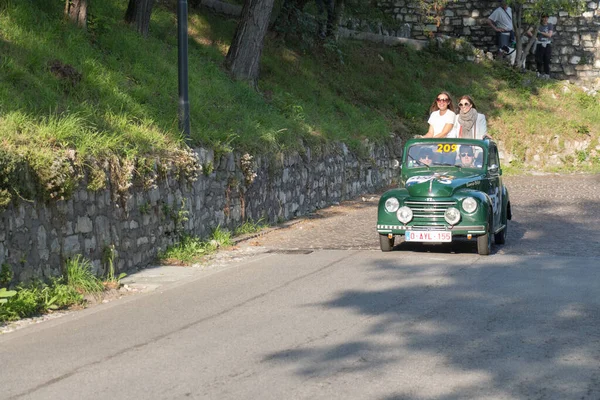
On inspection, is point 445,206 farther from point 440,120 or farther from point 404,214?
point 440,120

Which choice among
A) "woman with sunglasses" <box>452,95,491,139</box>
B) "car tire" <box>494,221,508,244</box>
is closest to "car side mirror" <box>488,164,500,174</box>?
"car tire" <box>494,221,508,244</box>

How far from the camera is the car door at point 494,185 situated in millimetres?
13508

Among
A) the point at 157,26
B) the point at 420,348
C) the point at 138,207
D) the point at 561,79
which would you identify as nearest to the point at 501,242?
the point at 138,207

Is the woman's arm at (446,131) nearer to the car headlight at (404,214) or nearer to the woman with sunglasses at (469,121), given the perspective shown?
the woman with sunglasses at (469,121)

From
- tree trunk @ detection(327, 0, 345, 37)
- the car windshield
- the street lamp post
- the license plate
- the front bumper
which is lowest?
the license plate

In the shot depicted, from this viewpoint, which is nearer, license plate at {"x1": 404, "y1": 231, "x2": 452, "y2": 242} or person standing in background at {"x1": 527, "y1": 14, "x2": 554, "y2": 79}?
license plate at {"x1": 404, "y1": 231, "x2": 452, "y2": 242}

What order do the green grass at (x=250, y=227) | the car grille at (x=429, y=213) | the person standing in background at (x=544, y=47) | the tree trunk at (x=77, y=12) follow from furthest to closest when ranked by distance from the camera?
1. the person standing in background at (x=544, y=47)
2. the tree trunk at (x=77, y=12)
3. the green grass at (x=250, y=227)
4. the car grille at (x=429, y=213)

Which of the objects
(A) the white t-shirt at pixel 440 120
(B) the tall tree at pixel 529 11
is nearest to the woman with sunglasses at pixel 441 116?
(A) the white t-shirt at pixel 440 120

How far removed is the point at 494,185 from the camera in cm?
1409

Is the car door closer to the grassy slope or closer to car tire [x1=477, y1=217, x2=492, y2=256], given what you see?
car tire [x1=477, y1=217, x2=492, y2=256]

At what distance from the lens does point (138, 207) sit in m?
12.0

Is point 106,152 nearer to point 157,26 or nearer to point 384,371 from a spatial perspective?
point 384,371

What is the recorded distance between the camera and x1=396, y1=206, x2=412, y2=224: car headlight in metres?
12.8

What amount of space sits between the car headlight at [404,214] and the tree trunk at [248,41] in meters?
8.40
